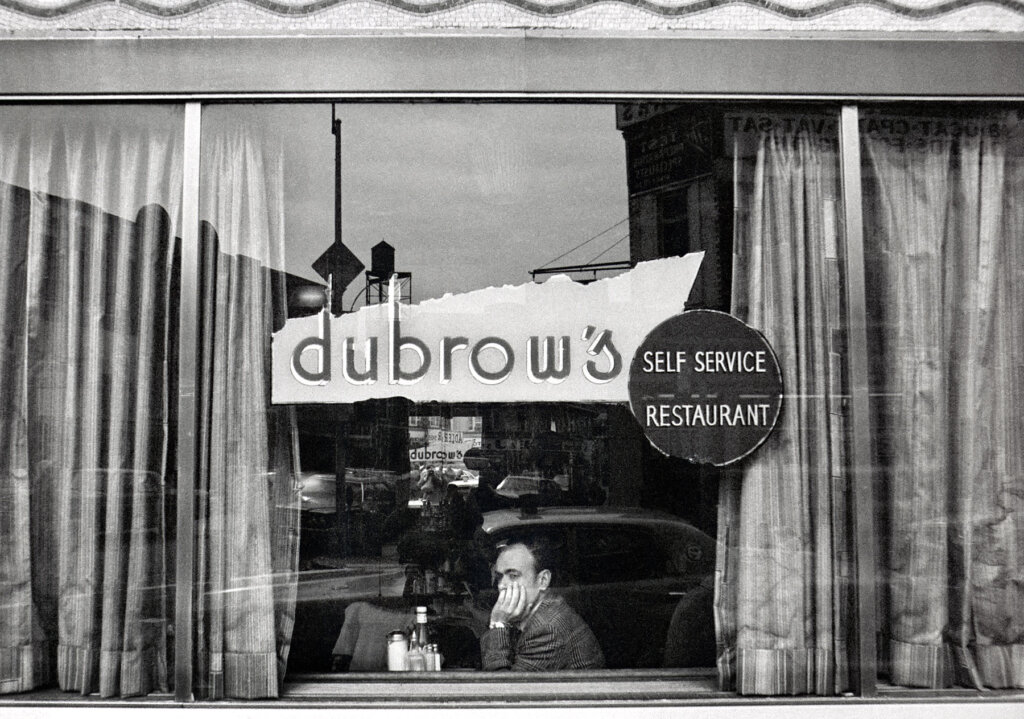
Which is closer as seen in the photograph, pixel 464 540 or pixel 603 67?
pixel 603 67

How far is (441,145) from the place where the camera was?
12.6ft

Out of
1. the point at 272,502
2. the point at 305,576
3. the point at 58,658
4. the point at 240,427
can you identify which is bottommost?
the point at 58,658

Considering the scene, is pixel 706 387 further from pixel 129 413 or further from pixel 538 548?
Answer: pixel 129 413

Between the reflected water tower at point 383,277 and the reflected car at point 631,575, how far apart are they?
1.00 meters

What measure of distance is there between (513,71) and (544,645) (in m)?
2.24

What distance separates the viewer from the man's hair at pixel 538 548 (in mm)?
4020

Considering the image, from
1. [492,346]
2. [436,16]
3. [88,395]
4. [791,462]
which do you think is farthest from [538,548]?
[436,16]

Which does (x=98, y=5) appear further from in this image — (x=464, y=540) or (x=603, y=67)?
(x=464, y=540)

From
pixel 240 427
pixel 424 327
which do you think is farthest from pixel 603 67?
pixel 240 427

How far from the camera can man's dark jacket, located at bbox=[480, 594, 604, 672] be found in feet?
12.5

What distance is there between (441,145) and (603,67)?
73 centimetres

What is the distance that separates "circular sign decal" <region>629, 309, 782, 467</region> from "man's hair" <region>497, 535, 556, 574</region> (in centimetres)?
70

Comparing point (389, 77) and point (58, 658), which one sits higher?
point (389, 77)

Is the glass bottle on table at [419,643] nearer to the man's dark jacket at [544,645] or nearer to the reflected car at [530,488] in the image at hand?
the man's dark jacket at [544,645]
